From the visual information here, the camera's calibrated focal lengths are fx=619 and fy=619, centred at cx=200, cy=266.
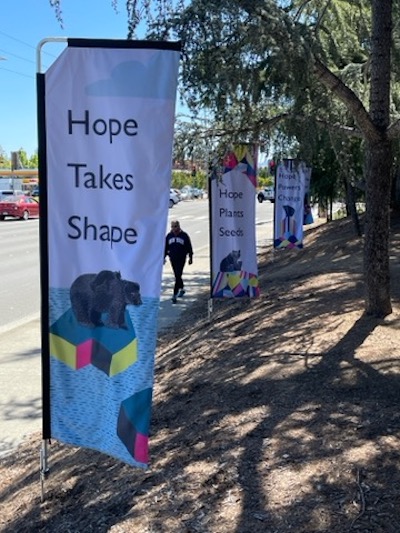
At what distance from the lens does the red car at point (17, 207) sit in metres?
35.9

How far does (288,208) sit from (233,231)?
5.23 metres

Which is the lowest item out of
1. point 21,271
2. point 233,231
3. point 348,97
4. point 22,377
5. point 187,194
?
point 22,377

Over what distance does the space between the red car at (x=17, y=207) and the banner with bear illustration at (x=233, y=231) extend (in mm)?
29412

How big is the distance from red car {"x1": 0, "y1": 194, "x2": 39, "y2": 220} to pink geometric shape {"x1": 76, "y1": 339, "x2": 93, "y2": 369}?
33864 mm

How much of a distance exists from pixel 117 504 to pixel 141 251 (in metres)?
1.47

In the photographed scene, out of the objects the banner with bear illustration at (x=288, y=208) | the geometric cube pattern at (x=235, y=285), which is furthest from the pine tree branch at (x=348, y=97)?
the banner with bear illustration at (x=288, y=208)

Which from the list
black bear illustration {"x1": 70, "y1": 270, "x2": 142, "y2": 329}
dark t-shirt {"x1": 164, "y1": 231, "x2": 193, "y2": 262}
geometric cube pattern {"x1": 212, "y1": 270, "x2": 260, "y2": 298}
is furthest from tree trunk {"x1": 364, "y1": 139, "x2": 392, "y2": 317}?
dark t-shirt {"x1": 164, "y1": 231, "x2": 193, "y2": 262}

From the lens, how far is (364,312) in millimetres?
6762

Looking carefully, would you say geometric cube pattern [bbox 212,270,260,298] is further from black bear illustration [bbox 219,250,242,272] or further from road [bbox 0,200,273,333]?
road [bbox 0,200,273,333]

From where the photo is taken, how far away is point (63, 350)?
3543mm

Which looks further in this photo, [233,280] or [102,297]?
[233,280]

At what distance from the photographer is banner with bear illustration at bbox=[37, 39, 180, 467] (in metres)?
3.29

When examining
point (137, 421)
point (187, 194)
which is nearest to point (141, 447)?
point (137, 421)

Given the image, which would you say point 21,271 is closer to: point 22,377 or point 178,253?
point 178,253
